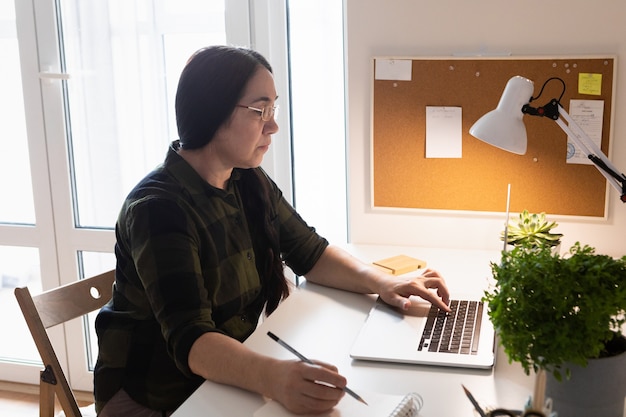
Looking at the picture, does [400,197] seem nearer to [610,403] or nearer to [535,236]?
[535,236]

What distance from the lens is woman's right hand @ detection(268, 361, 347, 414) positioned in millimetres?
1114

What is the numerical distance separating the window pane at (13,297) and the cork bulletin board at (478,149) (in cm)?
154

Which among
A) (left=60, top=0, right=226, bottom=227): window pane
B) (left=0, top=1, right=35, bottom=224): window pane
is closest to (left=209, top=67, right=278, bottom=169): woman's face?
(left=60, top=0, right=226, bottom=227): window pane

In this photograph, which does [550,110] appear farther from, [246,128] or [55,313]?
[55,313]

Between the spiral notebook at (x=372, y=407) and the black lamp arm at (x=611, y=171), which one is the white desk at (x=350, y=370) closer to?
the spiral notebook at (x=372, y=407)

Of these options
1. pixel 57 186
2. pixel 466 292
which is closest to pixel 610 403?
pixel 466 292

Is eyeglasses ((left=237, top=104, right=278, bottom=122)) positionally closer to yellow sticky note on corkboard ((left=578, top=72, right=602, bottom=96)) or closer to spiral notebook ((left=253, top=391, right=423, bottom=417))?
spiral notebook ((left=253, top=391, right=423, bottom=417))

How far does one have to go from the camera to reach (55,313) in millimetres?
1672

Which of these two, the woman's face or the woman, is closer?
the woman

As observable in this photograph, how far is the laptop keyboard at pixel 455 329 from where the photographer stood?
1.38m

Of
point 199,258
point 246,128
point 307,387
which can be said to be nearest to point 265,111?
point 246,128

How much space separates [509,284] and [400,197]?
1.28 metres

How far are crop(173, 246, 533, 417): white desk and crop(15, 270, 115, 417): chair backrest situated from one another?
463mm

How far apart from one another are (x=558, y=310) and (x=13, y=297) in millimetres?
2653
